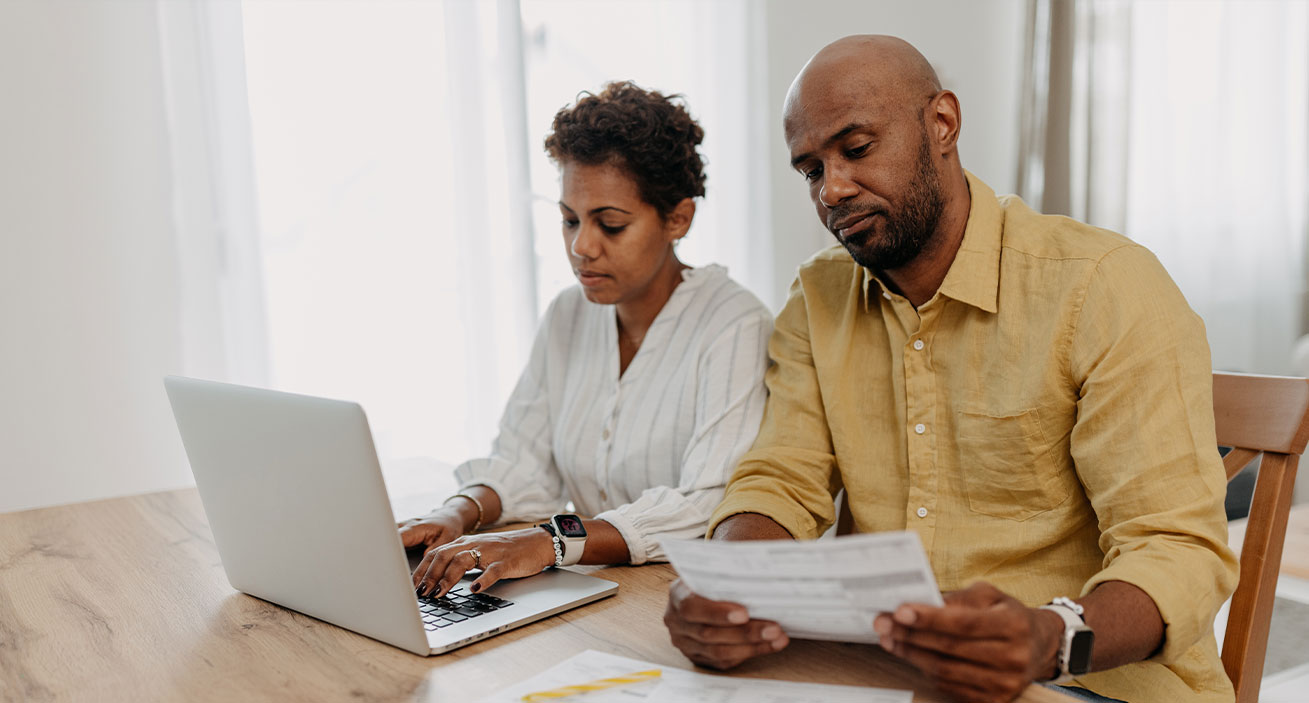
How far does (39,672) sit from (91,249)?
1.83 metres

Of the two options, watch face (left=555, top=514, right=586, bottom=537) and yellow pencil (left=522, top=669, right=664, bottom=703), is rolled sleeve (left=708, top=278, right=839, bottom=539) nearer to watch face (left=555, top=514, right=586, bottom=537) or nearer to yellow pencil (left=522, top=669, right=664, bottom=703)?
watch face (left=555, top=514, right=586, bottom=537)

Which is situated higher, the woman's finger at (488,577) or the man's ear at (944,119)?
the man's ear at (944,119)

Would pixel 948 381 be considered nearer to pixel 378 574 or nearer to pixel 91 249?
pixel 378 574

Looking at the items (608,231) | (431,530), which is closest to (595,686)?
(431,530)

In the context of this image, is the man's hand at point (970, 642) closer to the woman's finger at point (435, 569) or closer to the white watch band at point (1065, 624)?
the white watch band at point (1065, 624)

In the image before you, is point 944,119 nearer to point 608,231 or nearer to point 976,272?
point 976,272

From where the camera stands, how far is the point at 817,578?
760mm

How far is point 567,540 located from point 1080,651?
1.89ft

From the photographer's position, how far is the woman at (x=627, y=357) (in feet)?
4.89

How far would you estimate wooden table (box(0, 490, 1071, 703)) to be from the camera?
896mm

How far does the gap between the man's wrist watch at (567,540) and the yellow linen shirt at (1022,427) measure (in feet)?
0.58

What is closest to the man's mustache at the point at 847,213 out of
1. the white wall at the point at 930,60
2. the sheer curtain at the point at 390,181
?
the sheer curtain at the point at 390,181

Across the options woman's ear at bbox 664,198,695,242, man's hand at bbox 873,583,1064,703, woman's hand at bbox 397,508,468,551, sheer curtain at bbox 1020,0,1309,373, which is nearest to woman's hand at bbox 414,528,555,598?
woman's hand at bbox 397,508,468,551

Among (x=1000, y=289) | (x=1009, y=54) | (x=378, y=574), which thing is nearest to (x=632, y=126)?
(x=1000, y=289)
